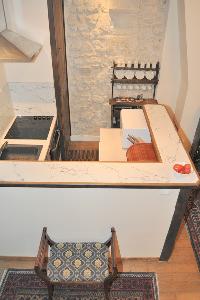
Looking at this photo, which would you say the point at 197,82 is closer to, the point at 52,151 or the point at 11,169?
the point at 52,151

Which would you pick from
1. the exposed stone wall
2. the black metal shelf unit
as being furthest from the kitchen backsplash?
the black metal shelf unit

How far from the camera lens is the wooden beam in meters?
2.18

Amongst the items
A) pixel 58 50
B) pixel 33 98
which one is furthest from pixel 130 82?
pixel 33 98

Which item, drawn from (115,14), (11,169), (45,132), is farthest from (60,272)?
(115,14)

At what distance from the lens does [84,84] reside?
457 cm

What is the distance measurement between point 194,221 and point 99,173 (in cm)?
198

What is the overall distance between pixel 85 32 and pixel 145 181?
10.1 ft

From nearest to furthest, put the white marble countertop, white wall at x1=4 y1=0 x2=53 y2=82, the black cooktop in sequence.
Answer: the white marble countertop < white wall at x1=4 y1=0 x2=53 y2=82 < the black cooktop

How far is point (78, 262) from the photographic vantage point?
7.51 ft

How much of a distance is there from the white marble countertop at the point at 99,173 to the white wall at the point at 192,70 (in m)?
2.12

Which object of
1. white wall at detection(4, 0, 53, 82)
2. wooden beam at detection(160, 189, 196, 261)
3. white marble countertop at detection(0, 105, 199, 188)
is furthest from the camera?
white wall at detection(4, 0, 53, 82)

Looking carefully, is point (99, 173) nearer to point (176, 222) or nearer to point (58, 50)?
point (176, 222)

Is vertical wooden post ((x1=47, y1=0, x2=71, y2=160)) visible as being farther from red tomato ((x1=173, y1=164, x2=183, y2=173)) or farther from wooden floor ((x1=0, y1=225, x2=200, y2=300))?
red tomato ((x1=173, y1=164, x2=183, y2=173))

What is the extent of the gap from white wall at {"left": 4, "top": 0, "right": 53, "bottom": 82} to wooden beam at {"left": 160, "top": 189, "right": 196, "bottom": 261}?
270 cm
